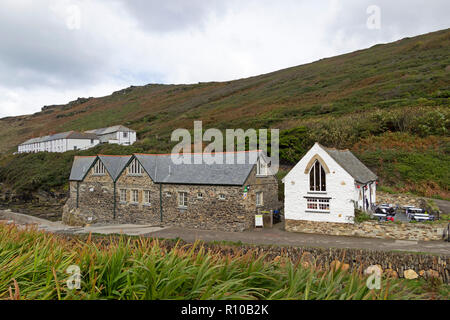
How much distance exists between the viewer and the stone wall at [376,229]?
1543 centimetres

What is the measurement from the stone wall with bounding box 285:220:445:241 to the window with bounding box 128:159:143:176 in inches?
451

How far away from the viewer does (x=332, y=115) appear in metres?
45.1

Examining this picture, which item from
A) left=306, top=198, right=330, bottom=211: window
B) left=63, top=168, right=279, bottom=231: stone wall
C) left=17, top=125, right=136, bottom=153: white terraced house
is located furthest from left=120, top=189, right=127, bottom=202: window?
left=17, top=125, right=136, bottom=153: white terraced house

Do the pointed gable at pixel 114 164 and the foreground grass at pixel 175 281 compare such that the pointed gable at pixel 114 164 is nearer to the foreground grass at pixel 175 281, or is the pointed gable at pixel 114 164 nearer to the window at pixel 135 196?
the window at pixel 135 196

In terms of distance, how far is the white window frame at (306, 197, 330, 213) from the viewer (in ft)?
58.1

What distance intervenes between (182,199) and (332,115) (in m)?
31.0

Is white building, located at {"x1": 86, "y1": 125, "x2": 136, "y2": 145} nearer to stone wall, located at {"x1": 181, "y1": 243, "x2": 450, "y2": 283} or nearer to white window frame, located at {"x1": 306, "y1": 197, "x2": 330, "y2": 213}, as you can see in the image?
white window frame, located at {"x1": 306, "y1": 197, "x2": 330, "y2": 213}

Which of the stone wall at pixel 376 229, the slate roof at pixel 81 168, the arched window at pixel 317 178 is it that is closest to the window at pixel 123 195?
the slate roof at pixel 81 168

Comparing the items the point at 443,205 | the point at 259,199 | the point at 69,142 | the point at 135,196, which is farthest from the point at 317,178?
the point at 69,142

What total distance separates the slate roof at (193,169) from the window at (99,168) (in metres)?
0.38

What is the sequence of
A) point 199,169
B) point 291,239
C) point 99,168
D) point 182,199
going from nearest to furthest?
point 291,239 < point 182,199 < point 199,169 < point 99,168

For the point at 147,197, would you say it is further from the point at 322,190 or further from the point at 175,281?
the point at 175,281

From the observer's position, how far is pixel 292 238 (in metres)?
16.9
